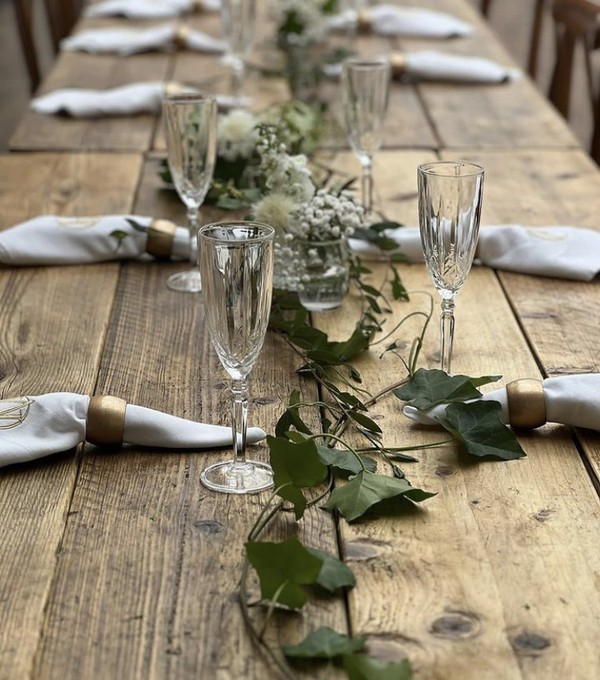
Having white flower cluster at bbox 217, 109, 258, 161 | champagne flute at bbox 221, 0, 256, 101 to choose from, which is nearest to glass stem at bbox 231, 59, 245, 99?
champagne flute at bbox 221, 0, 256, 101

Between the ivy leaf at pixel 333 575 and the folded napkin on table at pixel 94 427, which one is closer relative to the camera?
the ivy leaf at pixel 333 575

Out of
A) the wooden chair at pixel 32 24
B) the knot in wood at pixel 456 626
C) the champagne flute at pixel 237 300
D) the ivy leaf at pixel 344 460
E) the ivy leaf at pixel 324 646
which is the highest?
the champagne flute at pixel 237 300

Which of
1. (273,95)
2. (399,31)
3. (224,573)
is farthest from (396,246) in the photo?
(399,31)

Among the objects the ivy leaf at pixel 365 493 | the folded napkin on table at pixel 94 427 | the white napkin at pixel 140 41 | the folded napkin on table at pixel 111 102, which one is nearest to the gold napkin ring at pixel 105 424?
the folded napkin on table at pixel 94 427

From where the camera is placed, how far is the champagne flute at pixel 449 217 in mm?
1079

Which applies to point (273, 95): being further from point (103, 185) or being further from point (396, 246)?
point (396, 246)

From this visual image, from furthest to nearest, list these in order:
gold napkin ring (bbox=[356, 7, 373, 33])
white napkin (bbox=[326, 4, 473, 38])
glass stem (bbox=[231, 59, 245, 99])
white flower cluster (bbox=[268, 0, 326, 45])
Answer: gold napkin ring (bbox=[356, 7, 373, 33]), white napkin (bbox=[326, 4, 473, 38]), white flower cluster (bbox=[268, 0, 326, 45]), glass stem (bbox=[231, 59, 245, 99])

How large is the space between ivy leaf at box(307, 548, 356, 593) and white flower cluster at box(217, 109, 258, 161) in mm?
1048

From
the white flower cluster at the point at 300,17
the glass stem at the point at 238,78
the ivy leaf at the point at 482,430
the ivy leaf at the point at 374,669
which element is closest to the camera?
the ivy leaf at the point at 374,669

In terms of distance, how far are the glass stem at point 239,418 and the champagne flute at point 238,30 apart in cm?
161

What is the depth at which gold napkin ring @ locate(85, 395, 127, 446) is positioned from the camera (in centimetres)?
103

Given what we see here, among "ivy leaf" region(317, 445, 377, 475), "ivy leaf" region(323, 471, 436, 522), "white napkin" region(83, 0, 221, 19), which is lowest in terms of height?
"white napkin" region(83, 0, 221, 19)

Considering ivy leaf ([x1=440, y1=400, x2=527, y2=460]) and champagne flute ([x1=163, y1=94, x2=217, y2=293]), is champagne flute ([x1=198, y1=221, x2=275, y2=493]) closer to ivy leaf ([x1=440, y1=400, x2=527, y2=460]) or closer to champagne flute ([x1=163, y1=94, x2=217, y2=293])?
ivy leaf ([x1=440, y1=400, x2=527, y2=460])

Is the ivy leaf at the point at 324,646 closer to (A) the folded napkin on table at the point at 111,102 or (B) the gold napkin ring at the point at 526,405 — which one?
(B) the gold napkin ring at the point at 526,405
